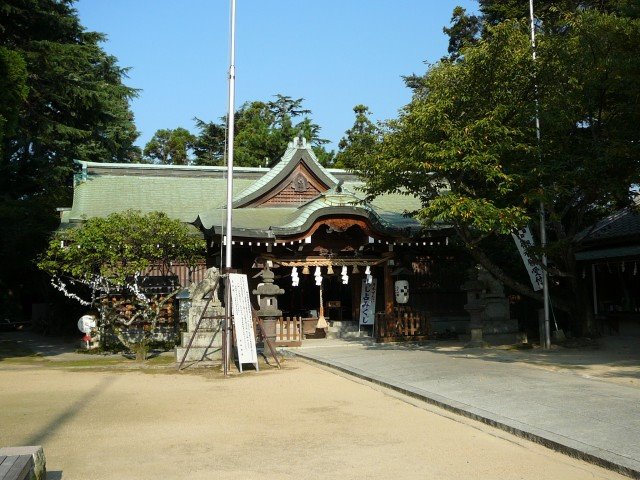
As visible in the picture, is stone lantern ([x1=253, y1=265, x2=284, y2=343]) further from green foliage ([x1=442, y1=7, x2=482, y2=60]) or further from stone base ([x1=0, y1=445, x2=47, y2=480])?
green foliage ([x1=442, y1=7, x2=482, y2=60])

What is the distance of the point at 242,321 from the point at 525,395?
251 inches

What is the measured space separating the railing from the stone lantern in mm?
3288

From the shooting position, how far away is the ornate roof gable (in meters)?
21.2

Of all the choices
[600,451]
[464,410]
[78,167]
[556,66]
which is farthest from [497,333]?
[78,167]

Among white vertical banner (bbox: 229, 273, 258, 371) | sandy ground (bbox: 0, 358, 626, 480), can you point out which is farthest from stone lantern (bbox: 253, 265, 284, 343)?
sandy ground (bbox: 0, 358, 626, 480)

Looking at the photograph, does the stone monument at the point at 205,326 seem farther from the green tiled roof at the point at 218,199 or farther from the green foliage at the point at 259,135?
the green foliage at the point at 259,135

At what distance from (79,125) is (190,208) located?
772cm

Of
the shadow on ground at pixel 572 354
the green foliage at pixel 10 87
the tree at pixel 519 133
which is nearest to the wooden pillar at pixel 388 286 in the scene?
the shadow on ground at pixel 572 354

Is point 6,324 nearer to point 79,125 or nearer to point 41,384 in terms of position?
point 79,125

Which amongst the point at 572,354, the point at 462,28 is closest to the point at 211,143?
the point at 462,28

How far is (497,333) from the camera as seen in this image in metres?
16.8

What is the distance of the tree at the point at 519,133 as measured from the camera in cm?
1270

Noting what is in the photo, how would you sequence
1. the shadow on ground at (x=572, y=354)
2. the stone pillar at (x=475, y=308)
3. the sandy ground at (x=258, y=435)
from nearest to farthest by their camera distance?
the sandy ground at (x=258, y=435) < the shadow on ground at (x=572, y=354) < the stone pillar at (x=475, y=308)

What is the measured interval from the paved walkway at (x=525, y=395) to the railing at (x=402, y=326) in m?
3.09
